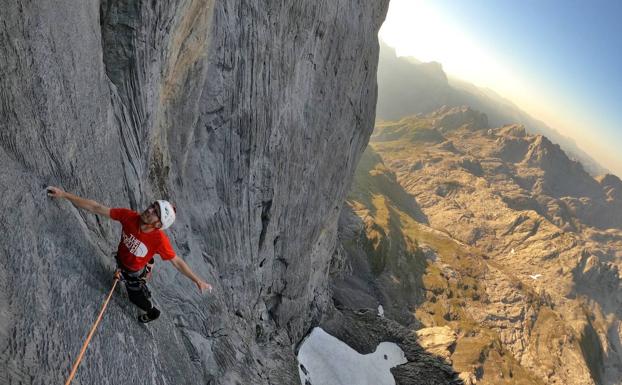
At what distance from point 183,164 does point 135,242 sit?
454 inches

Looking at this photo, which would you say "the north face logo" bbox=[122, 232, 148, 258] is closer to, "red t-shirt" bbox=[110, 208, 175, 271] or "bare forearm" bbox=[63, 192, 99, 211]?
"red t-shirt" bbox=[110, 208, 175, 271]

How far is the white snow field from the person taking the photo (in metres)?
35.8

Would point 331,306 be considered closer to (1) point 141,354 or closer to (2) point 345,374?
(2) point 345,374

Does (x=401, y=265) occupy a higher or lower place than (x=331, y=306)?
lower

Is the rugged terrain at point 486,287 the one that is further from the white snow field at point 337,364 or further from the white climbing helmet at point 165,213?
the white climbing helmet at point 165,213

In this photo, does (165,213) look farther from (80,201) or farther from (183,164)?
(183,164)

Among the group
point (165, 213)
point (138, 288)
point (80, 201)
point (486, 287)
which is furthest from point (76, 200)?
point (486, 287)

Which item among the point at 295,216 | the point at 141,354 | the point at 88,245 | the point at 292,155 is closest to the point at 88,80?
the point at 88,245

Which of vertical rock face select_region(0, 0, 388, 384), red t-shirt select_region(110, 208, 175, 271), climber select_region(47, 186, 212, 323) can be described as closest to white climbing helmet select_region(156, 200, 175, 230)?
climber select_region(47, 186, 212, 323)

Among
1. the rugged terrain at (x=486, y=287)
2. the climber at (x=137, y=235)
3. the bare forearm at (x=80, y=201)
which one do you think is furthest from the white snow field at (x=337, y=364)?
the bare forearm at (x=80, y=201)

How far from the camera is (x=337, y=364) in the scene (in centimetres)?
3856

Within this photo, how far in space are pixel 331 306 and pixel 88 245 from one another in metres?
40.5

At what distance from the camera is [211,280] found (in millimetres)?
21219

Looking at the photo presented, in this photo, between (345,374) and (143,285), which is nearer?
(143,285)
